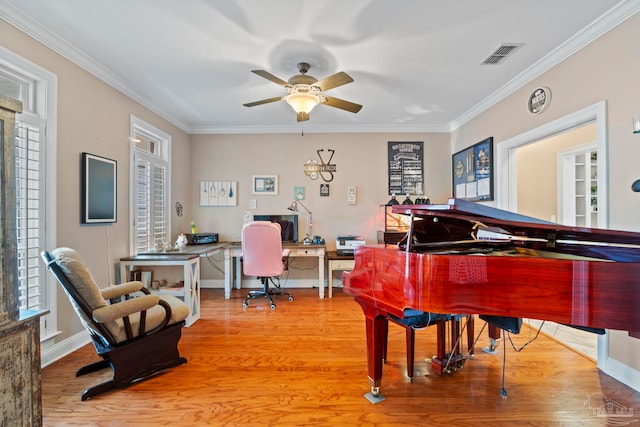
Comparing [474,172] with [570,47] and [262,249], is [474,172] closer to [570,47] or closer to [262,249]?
[570,47]

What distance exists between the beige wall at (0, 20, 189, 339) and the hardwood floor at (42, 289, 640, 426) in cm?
84

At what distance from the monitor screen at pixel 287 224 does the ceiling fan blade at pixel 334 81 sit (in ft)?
8.19

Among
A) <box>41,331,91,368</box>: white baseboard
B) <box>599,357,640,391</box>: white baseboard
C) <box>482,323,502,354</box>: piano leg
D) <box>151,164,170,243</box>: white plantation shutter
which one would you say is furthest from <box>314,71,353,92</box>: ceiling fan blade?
<box>41,331,91,368</box>: white baseboard

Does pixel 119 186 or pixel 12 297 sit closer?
pixel 12 297

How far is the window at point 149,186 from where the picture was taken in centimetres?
335

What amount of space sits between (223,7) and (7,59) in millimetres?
1581

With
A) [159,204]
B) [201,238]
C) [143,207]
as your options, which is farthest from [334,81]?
[201,238]

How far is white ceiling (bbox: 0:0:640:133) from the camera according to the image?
1962mm

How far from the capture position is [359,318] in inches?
130

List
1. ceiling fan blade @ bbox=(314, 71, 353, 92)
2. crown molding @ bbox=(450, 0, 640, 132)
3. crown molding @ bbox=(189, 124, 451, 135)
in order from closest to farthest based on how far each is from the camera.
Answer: crown molding @ bbox=(450, 0, 640, 132) → ceiling fan blade @ bbox=(314, 71, 353, 92) → crown molding @ bbox=(189, 124, 451, 135)

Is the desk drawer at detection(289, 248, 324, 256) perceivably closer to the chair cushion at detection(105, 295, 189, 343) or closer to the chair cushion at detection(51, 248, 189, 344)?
the chair cushion at detection(105, 295, 189, 343)

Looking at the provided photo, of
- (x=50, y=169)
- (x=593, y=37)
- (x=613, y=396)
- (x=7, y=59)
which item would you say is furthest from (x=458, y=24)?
(x=50, y=169)

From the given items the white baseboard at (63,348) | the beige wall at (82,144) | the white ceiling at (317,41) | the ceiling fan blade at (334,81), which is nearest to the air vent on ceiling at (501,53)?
the white ceiling at (317,41)

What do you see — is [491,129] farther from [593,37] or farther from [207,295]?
[207,295]
